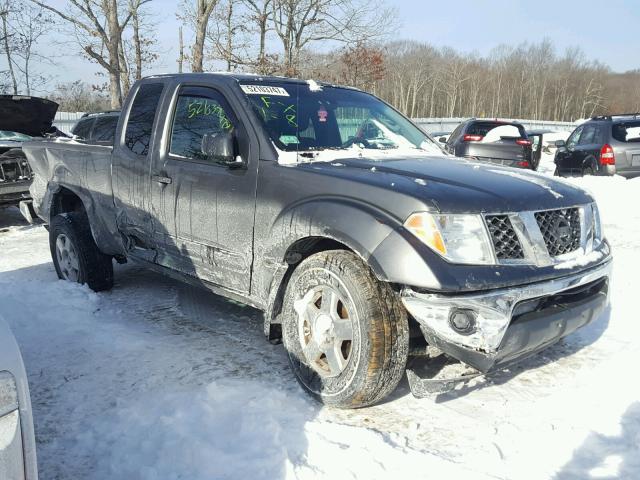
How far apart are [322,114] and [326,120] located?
0.21 ft

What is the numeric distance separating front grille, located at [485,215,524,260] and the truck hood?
49mm

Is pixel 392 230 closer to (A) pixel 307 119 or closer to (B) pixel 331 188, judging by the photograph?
(B) pixel 331 188

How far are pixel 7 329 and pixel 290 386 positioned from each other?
1.85 metres

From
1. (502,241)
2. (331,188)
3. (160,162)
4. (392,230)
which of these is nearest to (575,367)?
(502,241)

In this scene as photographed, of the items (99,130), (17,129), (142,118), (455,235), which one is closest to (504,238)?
(455,235)

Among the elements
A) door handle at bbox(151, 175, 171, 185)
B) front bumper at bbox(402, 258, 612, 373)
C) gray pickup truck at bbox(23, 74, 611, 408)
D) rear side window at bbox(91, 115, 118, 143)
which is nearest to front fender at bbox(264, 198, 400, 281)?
gray pickup truck at bbox(23, 74, 611, 408)

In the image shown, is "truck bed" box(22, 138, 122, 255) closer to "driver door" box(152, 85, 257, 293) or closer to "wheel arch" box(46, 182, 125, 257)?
"wheel arch" box(46, 182, 125, 257)

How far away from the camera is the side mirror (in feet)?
11.0

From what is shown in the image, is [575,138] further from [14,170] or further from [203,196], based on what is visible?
[14,170]

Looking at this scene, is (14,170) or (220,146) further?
(14,170)

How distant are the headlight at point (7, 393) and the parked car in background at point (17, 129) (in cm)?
784

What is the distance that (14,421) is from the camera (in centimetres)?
162

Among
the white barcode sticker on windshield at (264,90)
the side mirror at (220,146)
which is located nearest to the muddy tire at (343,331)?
the side mirror at (220,146)

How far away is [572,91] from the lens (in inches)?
3219
